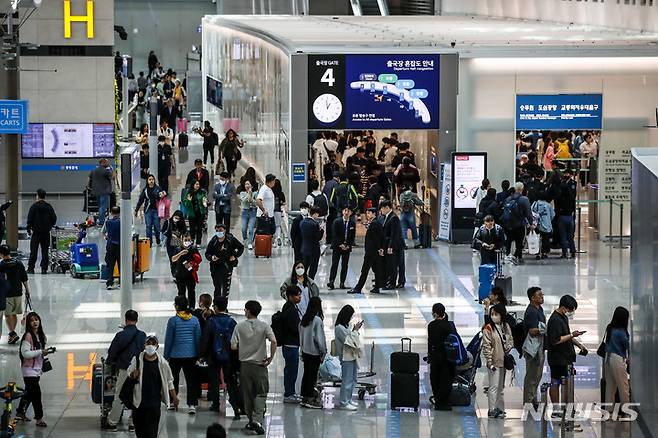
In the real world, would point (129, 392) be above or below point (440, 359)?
below

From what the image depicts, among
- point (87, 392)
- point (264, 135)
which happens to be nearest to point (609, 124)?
point (264, 135)

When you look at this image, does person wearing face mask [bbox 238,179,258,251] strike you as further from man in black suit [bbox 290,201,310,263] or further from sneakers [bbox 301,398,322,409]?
sneakers [bbox 301,398,322,409]

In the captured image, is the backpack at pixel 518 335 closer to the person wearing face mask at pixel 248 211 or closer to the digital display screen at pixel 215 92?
the person wearing face mask at pixel 248 211

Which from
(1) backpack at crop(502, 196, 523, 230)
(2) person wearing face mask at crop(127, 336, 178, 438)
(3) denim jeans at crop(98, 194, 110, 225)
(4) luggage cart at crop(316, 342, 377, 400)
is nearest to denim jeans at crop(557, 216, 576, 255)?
(1) backpack at crop(502, 196, 523, 230)

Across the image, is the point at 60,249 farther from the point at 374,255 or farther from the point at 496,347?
the point at 496,347

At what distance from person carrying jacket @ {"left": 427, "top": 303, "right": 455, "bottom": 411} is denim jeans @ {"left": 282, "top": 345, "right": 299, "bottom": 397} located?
1.40 meters

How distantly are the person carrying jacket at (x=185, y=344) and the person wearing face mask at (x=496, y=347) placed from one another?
2967mm

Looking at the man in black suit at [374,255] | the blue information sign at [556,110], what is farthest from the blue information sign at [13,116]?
the blue information sign at [556,110]

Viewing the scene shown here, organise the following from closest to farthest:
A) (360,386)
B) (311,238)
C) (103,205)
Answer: (360,386), (311,238), (103,205)

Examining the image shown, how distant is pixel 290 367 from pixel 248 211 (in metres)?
11.3

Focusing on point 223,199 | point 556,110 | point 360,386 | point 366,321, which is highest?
point 556,110

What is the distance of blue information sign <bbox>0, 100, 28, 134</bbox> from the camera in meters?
24.8

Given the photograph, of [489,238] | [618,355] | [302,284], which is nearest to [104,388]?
[302,284]

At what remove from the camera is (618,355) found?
15039 mm
